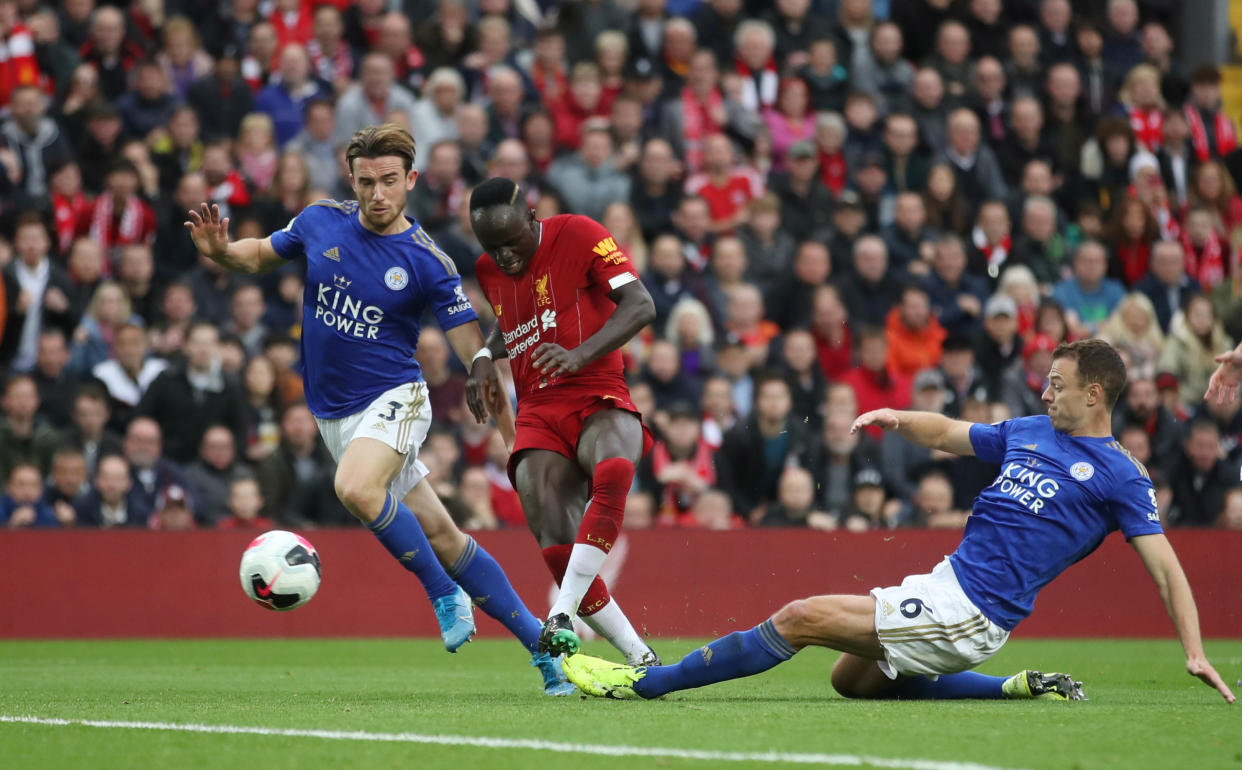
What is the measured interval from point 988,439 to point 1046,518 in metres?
0.46

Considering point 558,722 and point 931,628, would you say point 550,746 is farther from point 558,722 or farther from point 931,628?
point 931,628

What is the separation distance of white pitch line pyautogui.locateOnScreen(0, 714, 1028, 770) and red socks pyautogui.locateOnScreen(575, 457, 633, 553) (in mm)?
1877

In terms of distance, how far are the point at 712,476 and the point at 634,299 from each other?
572 centimetres

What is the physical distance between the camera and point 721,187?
1536 cm

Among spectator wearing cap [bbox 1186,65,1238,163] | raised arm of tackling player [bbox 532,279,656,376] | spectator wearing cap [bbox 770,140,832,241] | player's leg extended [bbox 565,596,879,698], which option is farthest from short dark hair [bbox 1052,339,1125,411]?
spectator wearing cap [bbox 1186,65,1238,163]

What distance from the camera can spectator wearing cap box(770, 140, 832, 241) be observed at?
1538 cm

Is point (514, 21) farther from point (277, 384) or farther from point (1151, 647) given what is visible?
point (1151, 647)

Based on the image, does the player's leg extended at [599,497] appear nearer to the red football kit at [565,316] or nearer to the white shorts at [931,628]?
the red football kit at [565,316]

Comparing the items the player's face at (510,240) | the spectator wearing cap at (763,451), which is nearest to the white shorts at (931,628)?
the player's face at (510,240)

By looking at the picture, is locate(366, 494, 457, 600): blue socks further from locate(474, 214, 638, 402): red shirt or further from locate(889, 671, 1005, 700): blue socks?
locate(889, 671, 1005, 700): blue socks

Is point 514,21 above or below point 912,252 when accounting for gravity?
above

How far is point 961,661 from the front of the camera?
6.61 meters

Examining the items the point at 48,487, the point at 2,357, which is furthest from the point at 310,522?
the point at 2,357

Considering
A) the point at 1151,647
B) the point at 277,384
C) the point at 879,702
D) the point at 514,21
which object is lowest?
the point at 1151,647
